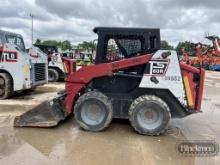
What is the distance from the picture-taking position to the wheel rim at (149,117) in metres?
6.59

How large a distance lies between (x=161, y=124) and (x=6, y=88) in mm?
6014

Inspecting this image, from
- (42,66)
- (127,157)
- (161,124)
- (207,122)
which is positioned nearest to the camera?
(127,157)

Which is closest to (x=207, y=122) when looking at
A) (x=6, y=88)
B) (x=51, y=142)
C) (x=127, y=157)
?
(x=127, y=157)

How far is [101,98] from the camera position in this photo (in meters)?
6.69

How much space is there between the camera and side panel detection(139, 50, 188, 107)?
6566 mm

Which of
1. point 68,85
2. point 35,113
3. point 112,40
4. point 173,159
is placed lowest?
point 173,159

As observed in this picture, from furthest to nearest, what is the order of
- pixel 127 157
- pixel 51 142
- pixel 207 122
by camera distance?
pixel 207 122
pixel 51 142
pixel 127 157

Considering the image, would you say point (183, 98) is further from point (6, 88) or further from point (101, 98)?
point (6, 88)

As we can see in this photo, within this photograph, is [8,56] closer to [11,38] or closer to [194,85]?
[11,38]

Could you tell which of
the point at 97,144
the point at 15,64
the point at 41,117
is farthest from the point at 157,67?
the point at 15,64

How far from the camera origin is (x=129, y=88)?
6.98m

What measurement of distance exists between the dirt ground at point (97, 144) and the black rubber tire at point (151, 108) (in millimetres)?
143

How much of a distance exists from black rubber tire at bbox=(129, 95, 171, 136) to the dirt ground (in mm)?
143
